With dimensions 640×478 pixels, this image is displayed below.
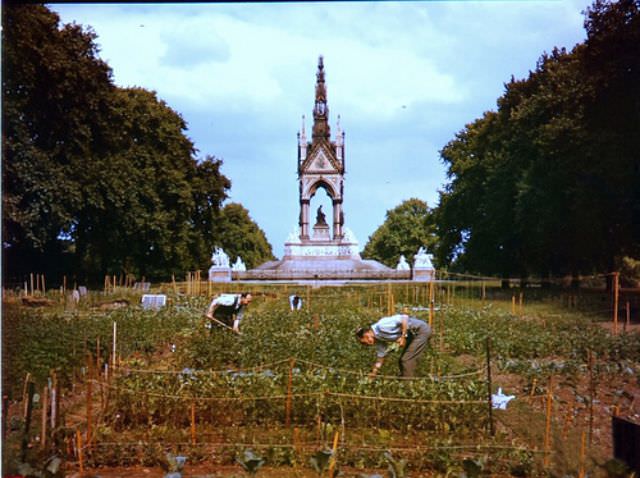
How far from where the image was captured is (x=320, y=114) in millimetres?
35719

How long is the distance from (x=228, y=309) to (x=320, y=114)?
26.5m

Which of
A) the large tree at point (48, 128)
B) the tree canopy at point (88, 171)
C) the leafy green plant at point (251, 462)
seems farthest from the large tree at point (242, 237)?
the leafy green plant at point (251, 462)

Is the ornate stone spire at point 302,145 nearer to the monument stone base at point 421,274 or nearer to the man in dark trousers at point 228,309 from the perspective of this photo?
the monument stone base at point 421,274

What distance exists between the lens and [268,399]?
6.73 metres

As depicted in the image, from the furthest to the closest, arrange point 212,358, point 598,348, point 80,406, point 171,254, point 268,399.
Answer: point 171,254, point 598,348, point 212,358, point 80,406, point 268,399

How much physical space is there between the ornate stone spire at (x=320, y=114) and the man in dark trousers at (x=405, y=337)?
91.9 ft

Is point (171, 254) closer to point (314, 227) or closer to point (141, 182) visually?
point (141, 182)

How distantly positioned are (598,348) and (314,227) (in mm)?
23327

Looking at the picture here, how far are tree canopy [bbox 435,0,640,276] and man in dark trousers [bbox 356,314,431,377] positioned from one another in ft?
21.4

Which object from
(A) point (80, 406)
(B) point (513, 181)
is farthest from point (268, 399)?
(B) point (513, 181)

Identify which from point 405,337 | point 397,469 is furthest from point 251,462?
point 405,337

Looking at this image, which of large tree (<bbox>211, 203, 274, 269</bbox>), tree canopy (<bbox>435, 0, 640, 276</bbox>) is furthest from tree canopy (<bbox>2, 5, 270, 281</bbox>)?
tree canopy (<bbox>435, 0, 640, 276</bbox>)

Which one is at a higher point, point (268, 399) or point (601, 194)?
point (601, 194)

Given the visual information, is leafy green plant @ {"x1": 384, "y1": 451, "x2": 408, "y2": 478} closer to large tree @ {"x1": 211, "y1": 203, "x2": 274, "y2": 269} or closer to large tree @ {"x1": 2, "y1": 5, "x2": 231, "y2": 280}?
large tree @ {"x1": 2, "y1": 5, "x2": 231, "y2": 280}
